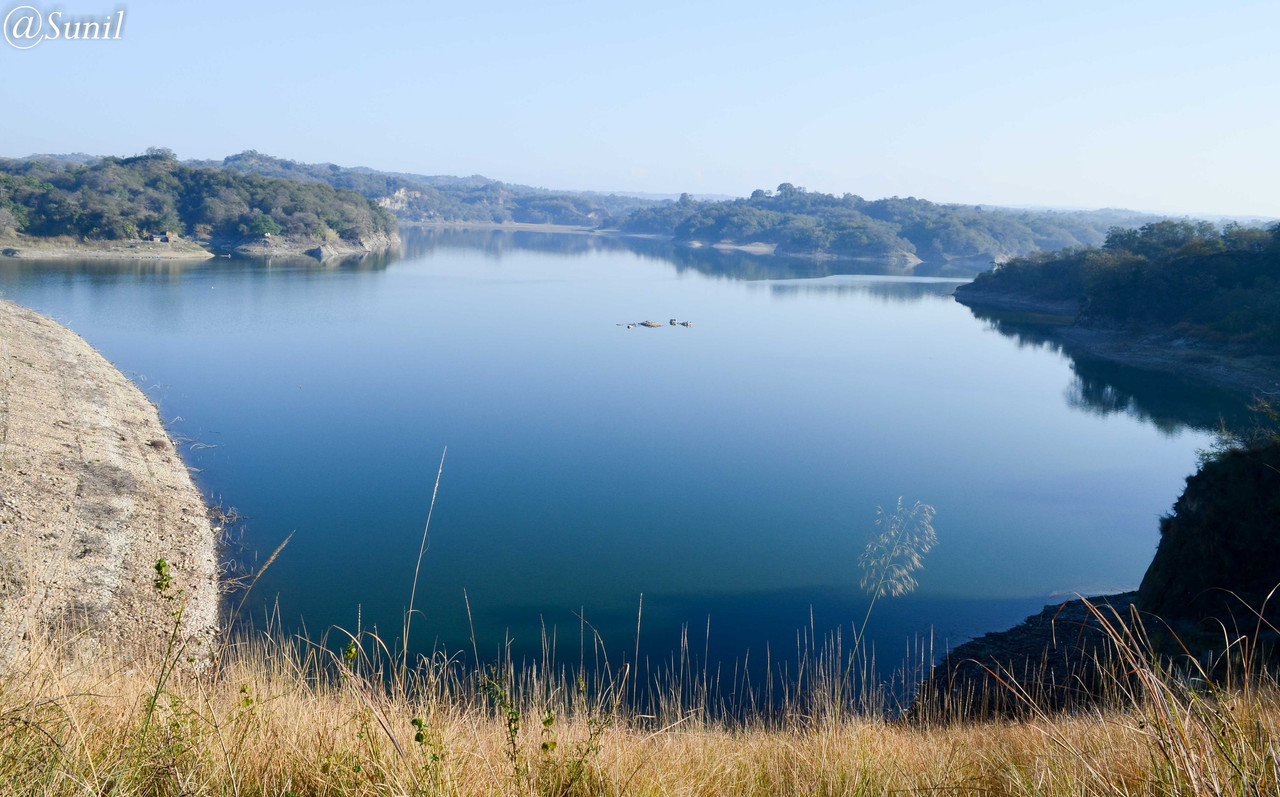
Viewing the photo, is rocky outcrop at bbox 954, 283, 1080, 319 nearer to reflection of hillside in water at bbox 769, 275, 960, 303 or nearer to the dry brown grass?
reflection of hillside in water at bbox 769, 275, 960, 303

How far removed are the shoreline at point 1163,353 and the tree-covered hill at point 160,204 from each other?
156 ft

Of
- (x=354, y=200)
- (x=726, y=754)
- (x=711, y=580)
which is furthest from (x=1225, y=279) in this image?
(x=354, y=200)

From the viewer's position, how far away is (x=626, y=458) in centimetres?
1527

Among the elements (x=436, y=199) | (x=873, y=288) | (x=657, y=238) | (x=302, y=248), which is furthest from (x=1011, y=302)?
(x=436, y=199)

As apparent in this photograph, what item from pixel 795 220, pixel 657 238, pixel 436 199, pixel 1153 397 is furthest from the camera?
pixel 436 199

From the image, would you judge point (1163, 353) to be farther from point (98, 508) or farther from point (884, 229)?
point (884, 229)

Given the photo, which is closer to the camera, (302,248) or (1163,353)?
(1163,353)

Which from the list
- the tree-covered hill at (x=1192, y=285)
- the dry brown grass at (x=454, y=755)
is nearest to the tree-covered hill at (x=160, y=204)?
the tree-covered hill at (x=1192, y=285)

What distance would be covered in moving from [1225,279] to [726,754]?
3526cm

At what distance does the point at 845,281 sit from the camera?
58.3m

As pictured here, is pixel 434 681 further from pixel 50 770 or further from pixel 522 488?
pixel 522 488

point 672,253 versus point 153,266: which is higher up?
point 672,253

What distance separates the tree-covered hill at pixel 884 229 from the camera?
81.9m

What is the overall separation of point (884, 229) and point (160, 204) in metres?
66.0
